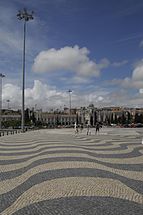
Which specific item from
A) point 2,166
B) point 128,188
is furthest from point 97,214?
point 2,166

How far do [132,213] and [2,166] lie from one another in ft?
27.0

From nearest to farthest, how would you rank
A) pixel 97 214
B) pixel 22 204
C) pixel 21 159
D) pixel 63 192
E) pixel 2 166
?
pixel 97 214
pixel 22 204
pixel 63 192
pixel 2 166
pixel 21 159

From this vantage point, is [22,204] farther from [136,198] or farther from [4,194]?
[136,198]

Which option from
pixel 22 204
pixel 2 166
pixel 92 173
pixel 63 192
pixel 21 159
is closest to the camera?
pixel 22 204

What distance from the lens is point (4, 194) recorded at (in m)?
9.56

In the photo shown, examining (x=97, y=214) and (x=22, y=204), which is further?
(x=22, y=204)

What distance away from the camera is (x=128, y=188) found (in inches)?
393

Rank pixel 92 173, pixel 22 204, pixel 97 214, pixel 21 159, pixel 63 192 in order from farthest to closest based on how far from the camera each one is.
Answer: pixel 21 159 → pixel 92 173 → pixel 63 192 → pixel 22 204 → pixel 97 214

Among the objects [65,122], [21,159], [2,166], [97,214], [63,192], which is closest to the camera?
[97,214]

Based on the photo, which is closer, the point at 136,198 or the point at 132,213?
the point at 132,213

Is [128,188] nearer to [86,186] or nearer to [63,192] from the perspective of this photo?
[86,186]

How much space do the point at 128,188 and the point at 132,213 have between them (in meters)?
2.51

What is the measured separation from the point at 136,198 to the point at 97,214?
1.73 metres

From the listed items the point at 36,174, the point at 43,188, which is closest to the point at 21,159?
the point at 36,174
